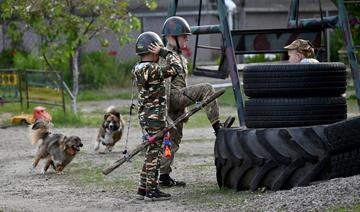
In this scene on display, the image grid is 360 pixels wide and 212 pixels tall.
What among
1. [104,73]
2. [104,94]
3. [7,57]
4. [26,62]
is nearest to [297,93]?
[104,94]

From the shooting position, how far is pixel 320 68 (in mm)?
10180

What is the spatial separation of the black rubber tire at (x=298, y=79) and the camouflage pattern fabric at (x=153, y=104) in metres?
0.90

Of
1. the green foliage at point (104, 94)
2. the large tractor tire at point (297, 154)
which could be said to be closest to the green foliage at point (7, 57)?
the green foliage at point (104, 94)

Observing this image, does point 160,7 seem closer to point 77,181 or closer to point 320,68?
point 77,181

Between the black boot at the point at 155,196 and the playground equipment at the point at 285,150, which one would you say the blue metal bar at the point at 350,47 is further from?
the black boot at the point at 155,196

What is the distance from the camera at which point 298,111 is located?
1019 cm

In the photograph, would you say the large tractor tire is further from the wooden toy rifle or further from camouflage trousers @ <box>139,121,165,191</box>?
camouflage trousers @ <box>139,121,165,191</box>

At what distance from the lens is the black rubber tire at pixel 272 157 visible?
989 cm

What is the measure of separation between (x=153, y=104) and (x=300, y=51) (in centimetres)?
192

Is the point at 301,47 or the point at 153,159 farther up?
the point at 301,47

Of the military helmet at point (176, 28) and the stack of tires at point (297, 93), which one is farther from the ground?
the military helmet at point (176, 28)

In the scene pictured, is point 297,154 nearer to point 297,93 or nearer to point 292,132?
point 292,132

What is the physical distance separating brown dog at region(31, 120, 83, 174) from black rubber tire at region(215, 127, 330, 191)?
3.88 metres

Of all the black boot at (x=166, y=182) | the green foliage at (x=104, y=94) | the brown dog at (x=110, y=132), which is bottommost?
the green foliage at (x=104, y=94)
